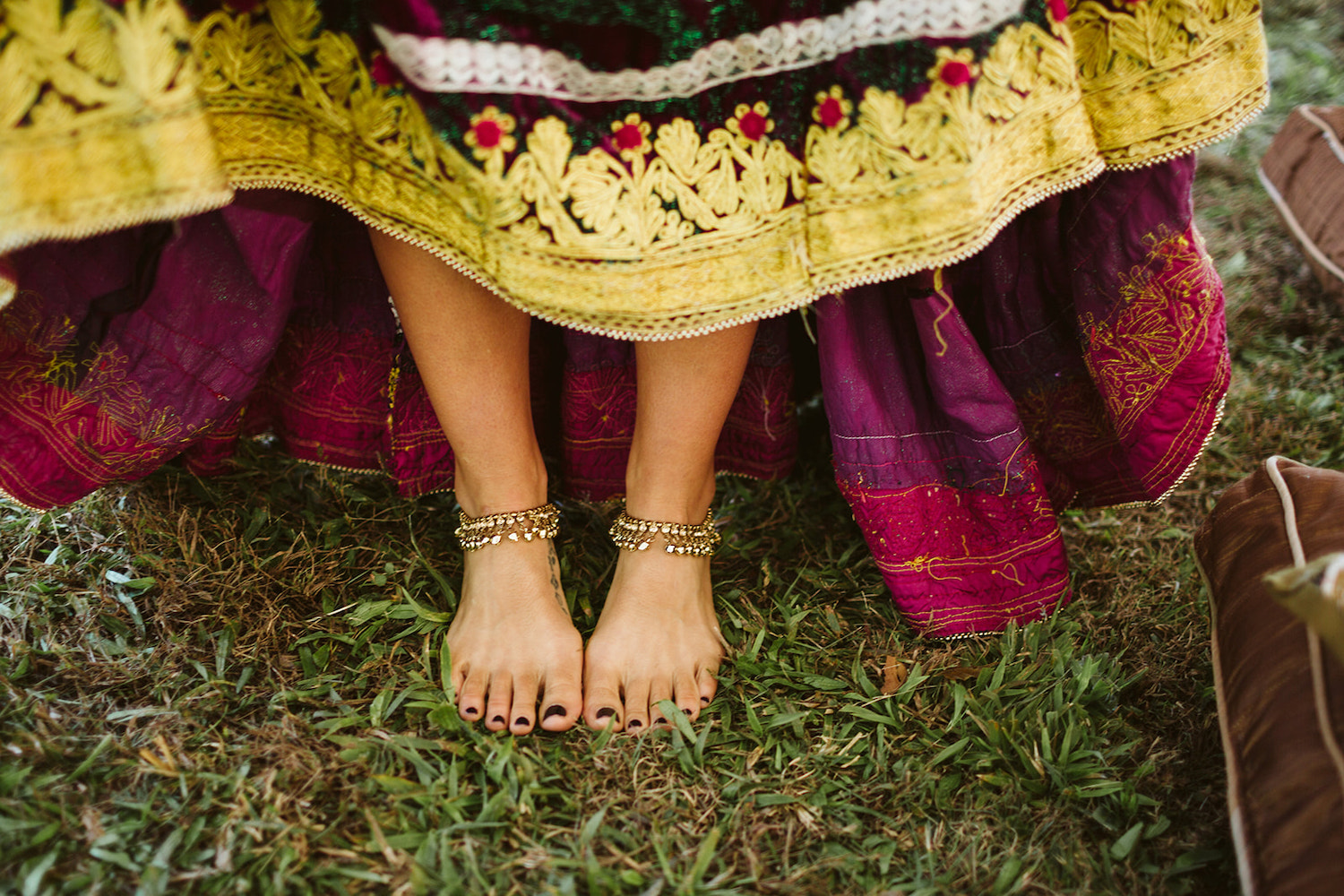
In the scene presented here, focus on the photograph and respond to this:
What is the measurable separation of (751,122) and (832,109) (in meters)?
0.07

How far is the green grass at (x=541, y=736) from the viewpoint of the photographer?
0.86 m

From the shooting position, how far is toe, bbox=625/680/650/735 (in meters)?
1.01

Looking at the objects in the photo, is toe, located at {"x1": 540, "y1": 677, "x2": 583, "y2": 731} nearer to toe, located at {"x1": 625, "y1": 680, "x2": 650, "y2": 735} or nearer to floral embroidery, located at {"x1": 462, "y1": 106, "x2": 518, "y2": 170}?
toe, located at {"x1": 625, "y1": 680, "x2": 650, "y2": 735}

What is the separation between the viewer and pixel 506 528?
43.4 inches

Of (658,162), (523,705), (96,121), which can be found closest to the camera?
(96,121)

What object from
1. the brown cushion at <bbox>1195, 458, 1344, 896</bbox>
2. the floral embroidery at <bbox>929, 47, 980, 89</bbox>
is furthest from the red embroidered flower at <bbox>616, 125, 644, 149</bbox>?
the brown cushion at <bbox>1195, 458, 1344, 896</bbox>

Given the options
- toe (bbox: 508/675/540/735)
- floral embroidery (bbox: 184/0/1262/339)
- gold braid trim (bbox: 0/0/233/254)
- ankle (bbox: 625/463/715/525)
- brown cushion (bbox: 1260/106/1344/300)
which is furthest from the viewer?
brown cushion (bbox: 1260/106/1344/300)

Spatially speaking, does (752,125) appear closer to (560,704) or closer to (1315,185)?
(560,704)

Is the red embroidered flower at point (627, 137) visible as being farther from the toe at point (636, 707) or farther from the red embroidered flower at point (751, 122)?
the toe at point (636, 707)

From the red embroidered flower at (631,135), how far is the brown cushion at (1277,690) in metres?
0.76

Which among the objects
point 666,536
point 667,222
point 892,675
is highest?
point 667,222

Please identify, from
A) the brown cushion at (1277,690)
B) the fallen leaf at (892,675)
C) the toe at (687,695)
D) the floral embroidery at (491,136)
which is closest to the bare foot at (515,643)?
the toe at (687,695)

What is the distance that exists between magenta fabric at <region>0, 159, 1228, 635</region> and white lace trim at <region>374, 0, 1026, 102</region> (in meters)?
0.29

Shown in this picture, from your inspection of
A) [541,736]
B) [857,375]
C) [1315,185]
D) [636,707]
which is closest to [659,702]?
[636,707]
